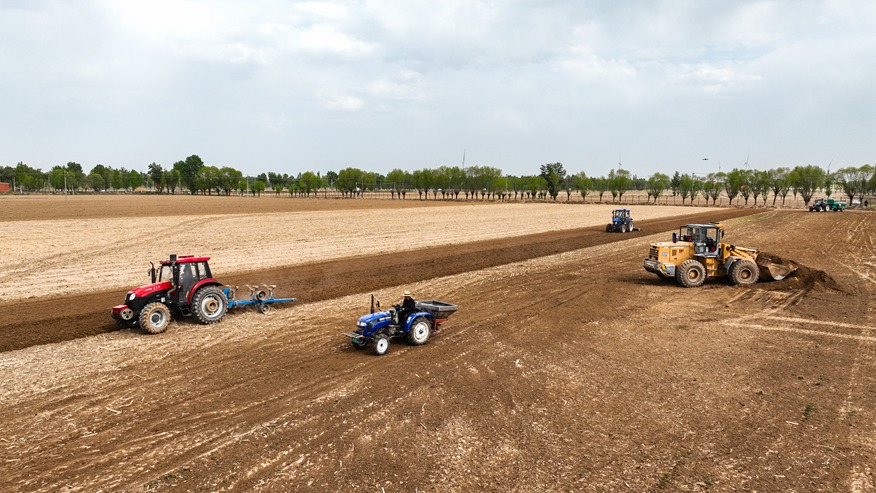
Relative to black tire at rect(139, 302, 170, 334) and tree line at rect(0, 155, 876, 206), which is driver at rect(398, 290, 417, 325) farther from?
tree line at rect(0, 155, 876, 206)

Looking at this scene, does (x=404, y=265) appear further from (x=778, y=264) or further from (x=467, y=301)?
(x=778, y=264)

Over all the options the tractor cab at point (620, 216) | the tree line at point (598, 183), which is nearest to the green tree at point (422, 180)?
the tree line at point (598, 183)

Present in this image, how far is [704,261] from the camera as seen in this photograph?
69.7ft

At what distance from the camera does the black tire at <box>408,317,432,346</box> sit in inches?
510

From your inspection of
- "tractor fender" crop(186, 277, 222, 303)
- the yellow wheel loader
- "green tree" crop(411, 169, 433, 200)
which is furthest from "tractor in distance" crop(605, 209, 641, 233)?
"green tree" crop(411, 169, 433, 200)

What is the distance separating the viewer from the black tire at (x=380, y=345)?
1241cm

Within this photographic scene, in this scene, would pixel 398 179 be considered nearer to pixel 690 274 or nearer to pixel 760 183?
pixel 760 183

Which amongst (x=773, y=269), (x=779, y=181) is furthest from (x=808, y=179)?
(x=773, y=269)

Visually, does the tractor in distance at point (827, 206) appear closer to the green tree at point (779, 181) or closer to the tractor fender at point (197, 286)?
the green tree at point (779, 181)

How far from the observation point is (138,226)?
44094mm

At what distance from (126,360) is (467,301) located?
10630 millimetres

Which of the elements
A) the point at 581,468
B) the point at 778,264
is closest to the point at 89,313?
the point at 581,468

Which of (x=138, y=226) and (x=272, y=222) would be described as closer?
(x=138, y=226)

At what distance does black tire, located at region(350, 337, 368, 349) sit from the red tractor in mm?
4691
